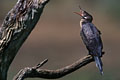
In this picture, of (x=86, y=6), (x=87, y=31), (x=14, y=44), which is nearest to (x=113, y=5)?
(x=86, y=6)

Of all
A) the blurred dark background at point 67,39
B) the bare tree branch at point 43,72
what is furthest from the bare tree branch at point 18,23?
the blurred dark background at point 67,39

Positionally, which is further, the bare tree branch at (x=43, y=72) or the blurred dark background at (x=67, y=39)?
the blurred dark background at (x=67, y=39)

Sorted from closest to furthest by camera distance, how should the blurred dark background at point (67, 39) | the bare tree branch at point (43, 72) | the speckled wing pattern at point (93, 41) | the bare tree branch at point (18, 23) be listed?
the bare tree branch at point (18, 23) < the bare tree branch at point (43, 72) < the speckled wing pattern at point (93, 41) < the blurred dark background at point (67, 39)

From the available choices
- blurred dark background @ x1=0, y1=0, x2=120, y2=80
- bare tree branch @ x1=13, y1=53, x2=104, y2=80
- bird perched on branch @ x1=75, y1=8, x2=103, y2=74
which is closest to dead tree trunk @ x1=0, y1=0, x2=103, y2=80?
bare tree branch @ x1=13, y1=53, x2=104, y2=80

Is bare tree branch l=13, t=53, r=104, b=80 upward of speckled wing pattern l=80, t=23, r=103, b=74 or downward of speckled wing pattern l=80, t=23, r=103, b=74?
upward

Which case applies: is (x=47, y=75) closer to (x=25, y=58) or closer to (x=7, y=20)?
(x=7, y=20)

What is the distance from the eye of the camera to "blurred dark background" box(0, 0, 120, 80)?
52.1 ft

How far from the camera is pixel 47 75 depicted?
6.70 meters

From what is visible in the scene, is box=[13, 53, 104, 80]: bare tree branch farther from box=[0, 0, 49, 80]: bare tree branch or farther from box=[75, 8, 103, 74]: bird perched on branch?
box=[75, 8, 103, 74]: bird perched on branch

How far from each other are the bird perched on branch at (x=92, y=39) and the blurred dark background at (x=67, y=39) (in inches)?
201

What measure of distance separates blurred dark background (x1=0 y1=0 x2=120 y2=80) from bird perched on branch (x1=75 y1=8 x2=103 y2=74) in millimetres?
5095

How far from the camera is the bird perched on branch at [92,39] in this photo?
7.34m

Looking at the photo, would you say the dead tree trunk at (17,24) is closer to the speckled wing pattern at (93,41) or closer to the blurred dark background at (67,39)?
the speckled wing pattern at (93,41)

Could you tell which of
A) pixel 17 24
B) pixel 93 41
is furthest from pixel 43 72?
pixel 93 41
